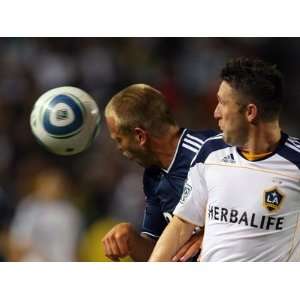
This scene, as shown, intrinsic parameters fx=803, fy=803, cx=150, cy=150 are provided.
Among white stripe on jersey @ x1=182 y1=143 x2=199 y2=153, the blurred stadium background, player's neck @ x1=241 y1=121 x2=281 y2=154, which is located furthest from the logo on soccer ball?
player's neck @ x1=241 y1=121 x2=281 y2=154

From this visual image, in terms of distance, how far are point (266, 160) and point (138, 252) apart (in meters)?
0.90

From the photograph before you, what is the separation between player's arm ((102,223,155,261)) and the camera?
4.55 m

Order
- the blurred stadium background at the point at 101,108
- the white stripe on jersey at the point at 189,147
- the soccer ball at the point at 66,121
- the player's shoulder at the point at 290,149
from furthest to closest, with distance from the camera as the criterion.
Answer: the blurred stadium background at the point at 101,108, the white stripe on jersey at the point at 189,147, the soccer ball at the point at 66,121, the player's shoulder at the point at 290,149

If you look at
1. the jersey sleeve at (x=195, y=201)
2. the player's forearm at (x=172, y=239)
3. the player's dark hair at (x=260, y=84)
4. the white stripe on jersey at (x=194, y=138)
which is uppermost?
the player's dark hair at (x=260, y=84)

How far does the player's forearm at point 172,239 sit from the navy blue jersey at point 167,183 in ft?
0.54

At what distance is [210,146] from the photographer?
4.42 m

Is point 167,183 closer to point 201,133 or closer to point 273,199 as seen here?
point 201,133

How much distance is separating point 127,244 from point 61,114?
0.84 metres

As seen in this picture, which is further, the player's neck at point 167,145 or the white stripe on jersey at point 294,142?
the player's neck at point 167,145

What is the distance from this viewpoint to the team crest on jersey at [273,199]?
14.2 ft

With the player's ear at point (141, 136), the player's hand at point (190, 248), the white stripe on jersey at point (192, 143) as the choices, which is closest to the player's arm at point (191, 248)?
the player's hand at point (190, 248)

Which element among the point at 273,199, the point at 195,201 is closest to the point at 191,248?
the point at 195,201

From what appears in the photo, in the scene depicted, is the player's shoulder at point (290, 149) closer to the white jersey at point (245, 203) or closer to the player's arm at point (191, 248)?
the white jersey at point (245, 203)

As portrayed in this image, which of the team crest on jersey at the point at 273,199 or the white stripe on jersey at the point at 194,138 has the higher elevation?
the white stripe on jersey at the point at 194,138
